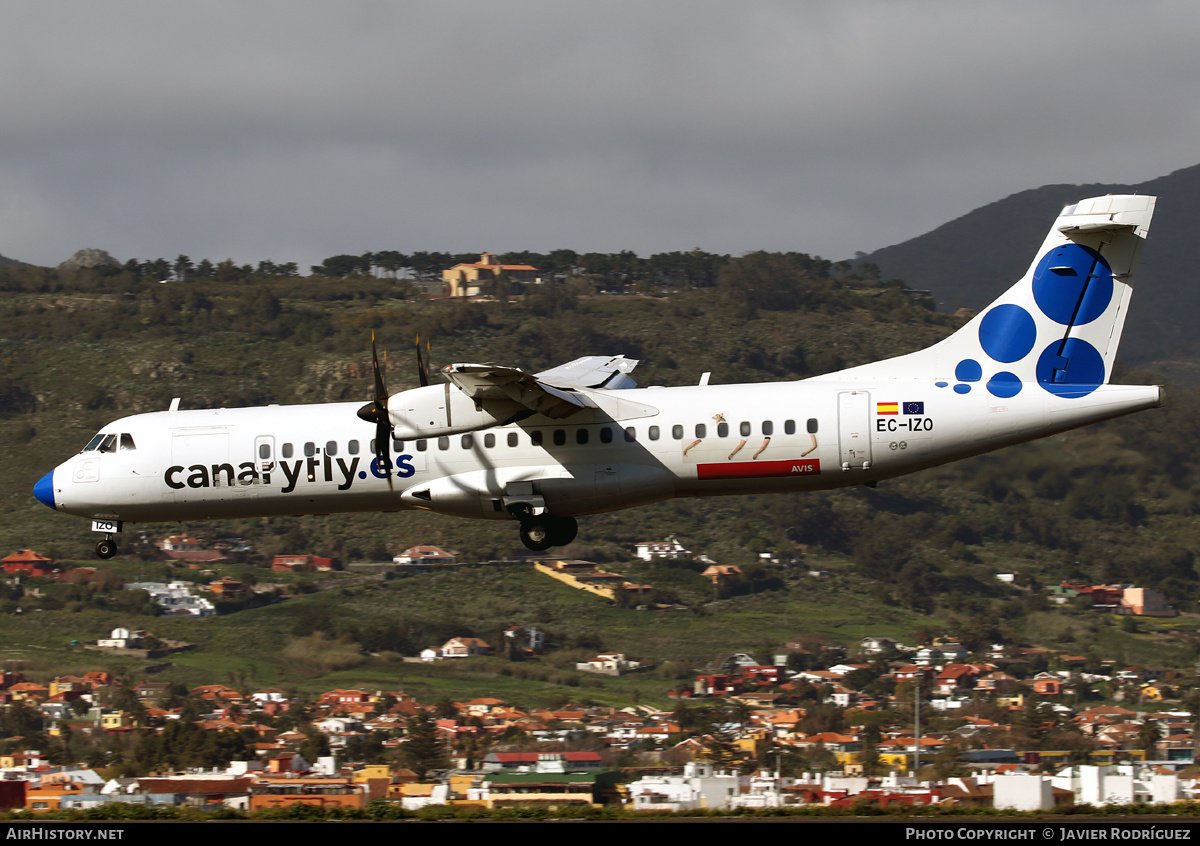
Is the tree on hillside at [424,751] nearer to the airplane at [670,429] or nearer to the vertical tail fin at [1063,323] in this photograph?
the airplane at [670,429]

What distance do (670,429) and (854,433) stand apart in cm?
343

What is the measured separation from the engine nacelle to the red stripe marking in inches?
146

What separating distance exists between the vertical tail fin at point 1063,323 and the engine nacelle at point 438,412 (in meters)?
7.08

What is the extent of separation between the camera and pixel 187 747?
53.4 meters

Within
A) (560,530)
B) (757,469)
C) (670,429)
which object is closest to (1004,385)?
(757,469)

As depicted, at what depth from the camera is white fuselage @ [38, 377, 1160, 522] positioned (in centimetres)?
2491

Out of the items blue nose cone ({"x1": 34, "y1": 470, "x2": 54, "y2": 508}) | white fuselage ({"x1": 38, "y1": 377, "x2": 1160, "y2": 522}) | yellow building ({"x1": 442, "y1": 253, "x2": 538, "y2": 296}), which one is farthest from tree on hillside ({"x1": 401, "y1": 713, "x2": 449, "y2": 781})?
yellow building ({"x1": 442, "y1": 253, "x2": 538, "y2": 296})

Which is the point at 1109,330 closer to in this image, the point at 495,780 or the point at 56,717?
the point at 495,780

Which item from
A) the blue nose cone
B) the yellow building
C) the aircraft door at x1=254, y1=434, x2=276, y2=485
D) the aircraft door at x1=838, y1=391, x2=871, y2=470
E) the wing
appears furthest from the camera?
the yellow building

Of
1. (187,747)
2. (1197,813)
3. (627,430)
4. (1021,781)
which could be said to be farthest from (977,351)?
(187,747)

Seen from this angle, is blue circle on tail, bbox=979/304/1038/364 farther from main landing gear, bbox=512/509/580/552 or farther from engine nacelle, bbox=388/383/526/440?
engine nacelle, bbox=388/383/526/440

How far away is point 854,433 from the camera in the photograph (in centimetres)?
2486

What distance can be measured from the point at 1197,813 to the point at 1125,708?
2045 inches

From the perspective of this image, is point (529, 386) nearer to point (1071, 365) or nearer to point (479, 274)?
point (1071, 365)
